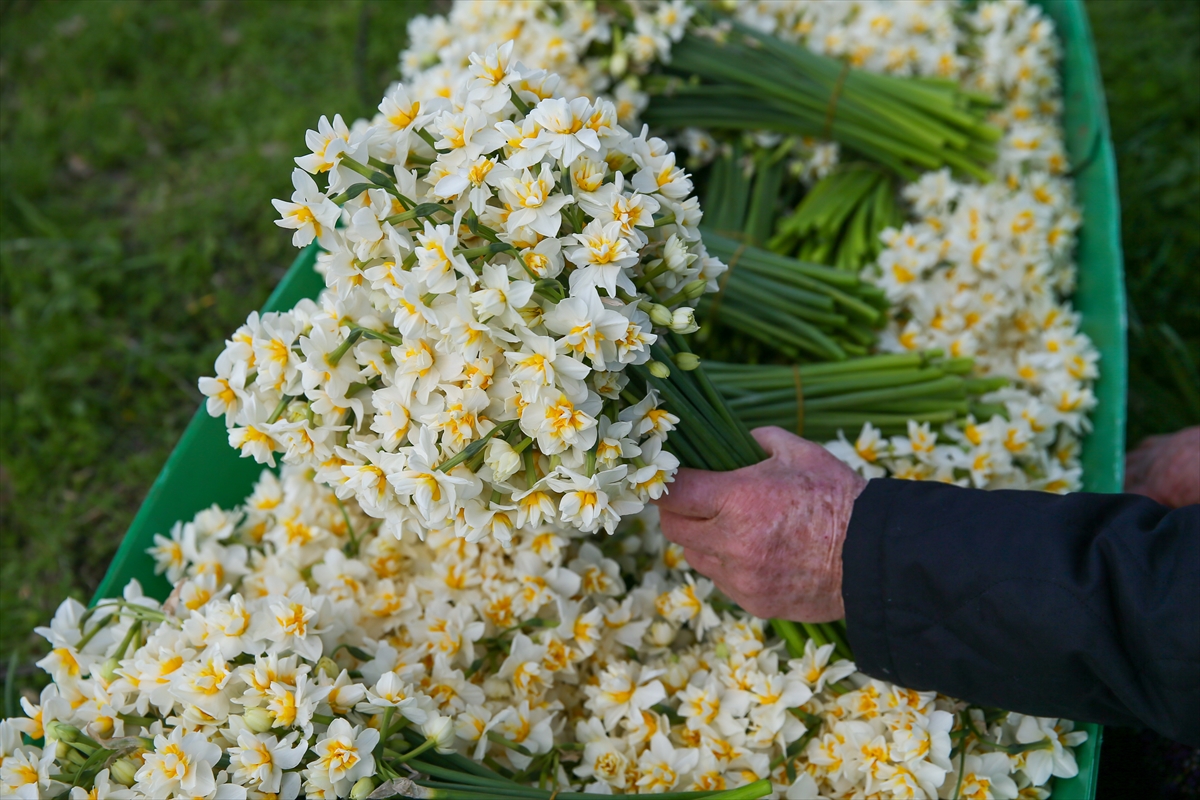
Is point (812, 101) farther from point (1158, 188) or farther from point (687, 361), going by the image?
point (1158, 188)

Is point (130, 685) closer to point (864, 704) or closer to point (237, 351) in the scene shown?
point (237, 351)

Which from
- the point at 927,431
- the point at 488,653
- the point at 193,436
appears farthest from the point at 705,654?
the point at 193,436

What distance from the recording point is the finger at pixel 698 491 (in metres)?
1.32

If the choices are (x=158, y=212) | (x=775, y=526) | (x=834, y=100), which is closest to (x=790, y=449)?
(x=775, y=526)

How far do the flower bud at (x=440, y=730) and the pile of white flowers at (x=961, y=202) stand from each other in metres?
0.85

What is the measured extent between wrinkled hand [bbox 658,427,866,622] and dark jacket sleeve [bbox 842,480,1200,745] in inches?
1.9

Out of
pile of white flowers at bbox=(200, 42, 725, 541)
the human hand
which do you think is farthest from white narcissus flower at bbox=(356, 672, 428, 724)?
the human hand

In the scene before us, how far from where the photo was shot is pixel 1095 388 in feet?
6.42

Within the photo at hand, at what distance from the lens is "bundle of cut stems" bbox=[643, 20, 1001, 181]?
2.15 m

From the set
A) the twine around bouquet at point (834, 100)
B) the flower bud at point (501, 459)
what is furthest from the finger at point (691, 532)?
the twine around bouquet at point (834, 100)

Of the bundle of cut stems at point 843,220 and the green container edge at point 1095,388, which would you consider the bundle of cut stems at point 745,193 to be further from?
the green container edge at point 1095,388

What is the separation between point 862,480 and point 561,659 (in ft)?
1.92

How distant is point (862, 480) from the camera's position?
1430 millimetres

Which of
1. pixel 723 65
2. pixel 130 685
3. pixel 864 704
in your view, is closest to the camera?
pixel 130 685
